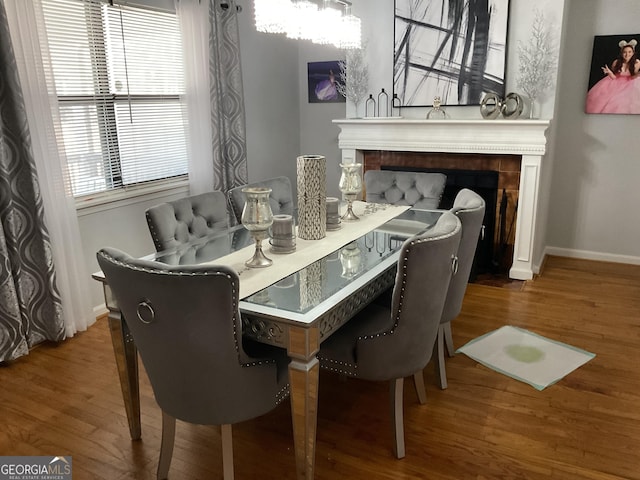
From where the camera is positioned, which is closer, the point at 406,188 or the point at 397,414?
the point at 397,414

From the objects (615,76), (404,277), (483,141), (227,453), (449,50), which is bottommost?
(227,453)

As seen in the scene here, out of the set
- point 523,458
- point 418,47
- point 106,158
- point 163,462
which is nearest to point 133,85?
point 106,158

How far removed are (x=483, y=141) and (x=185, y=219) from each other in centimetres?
241

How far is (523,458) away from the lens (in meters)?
2.14

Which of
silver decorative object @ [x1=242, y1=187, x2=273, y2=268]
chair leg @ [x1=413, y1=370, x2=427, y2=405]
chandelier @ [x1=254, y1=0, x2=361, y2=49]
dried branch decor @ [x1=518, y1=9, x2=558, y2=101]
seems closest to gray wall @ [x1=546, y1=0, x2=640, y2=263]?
dried branch decor @ [x1=518, y1=9, x2=558, y2=101]

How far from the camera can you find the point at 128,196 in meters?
3.68

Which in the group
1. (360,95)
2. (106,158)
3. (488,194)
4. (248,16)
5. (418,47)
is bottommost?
(488,194)

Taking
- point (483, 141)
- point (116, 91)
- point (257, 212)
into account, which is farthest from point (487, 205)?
point (116, 91)

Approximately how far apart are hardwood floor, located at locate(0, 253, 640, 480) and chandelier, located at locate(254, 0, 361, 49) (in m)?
1.66

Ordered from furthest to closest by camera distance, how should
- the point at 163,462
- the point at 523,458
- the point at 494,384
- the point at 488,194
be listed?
the point at 488,194 < the point at 494,384 < the point at 523,458 < the point at 163,462

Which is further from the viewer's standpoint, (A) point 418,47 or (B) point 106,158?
(A) point 418,47

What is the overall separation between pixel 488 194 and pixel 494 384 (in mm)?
1945

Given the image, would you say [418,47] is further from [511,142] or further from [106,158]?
[106,158]

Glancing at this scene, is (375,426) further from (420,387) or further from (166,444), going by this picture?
(166,444)
